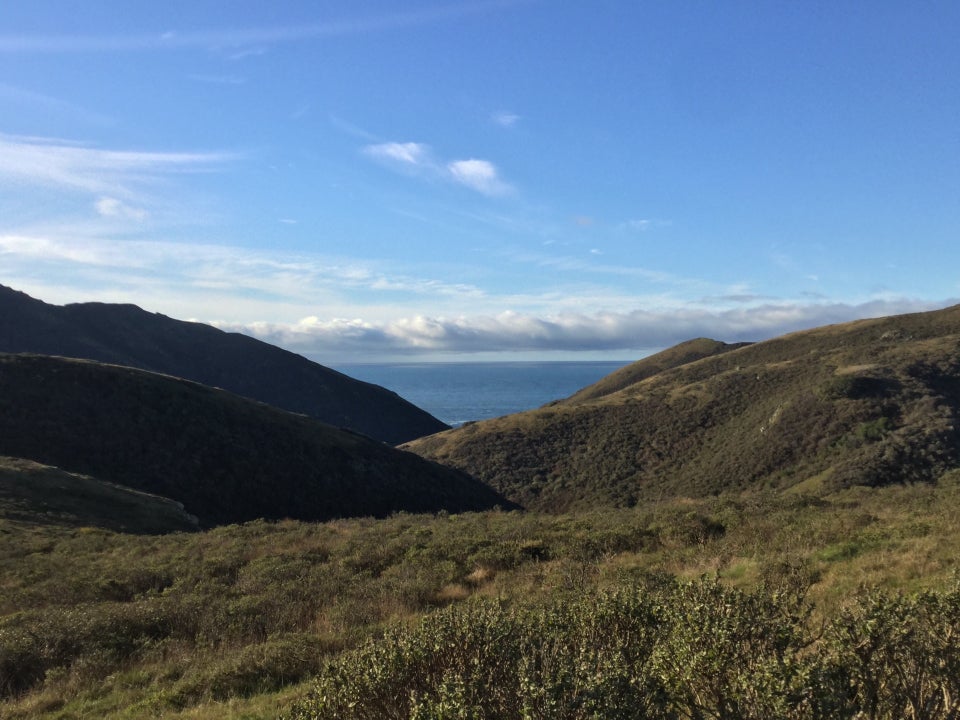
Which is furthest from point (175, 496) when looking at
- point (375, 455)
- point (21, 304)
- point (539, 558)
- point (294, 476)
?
point (21, 304)

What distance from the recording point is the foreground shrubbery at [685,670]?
10.9 feet

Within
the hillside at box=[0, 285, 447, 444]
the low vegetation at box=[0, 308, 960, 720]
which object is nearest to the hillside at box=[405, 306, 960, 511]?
the low vegetation at box=[0, 308, 960, 720]

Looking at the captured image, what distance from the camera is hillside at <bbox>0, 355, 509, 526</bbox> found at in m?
35.4

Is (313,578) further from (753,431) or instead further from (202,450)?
(753,431)

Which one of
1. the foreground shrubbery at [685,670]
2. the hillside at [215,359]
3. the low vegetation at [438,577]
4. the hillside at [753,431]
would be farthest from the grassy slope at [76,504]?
the hillside at [215,359]

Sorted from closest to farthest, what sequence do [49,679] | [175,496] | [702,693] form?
[702,693]
[49,679]
[175,496]

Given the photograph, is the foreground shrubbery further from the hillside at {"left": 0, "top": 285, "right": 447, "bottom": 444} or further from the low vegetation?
the hillside at {"left": 0, "top": 285, "right": 447, "bottom": 444}

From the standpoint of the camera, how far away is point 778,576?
9.23 metres

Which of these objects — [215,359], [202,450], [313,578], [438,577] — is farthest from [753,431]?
[215,359]

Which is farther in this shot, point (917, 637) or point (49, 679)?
point (49, 679)

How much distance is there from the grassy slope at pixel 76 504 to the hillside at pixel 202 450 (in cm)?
535

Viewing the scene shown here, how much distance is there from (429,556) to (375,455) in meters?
31.9

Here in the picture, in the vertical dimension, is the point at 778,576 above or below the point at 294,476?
above

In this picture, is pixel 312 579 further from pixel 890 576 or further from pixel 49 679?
pixel 890 576
